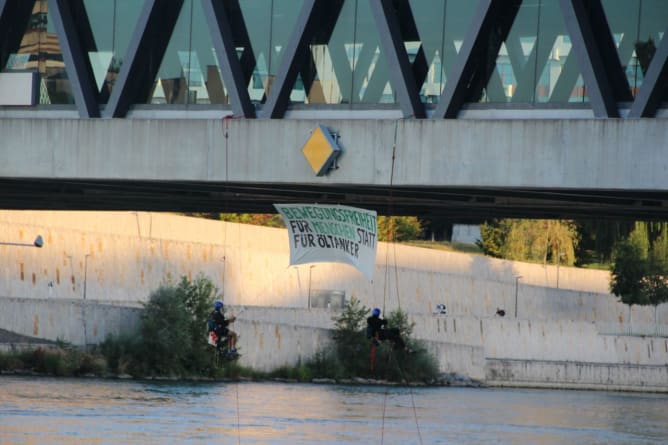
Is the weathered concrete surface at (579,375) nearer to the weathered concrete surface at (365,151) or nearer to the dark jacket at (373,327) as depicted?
the dark jacket at (373,327)

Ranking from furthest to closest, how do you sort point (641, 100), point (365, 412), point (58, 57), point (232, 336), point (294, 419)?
point (365, 412) → point (294, 419) → point (232, 336) → point (58, 57) → point (641, 100)

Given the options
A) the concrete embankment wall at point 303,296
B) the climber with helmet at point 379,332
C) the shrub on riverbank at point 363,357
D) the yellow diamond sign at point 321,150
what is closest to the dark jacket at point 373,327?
the climber with helmet at point 379,332

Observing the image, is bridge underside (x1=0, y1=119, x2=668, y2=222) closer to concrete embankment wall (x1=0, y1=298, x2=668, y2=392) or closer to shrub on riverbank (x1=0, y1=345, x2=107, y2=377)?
shrub on riverbank (x1=0, y1=345, x2=107, y2=377)

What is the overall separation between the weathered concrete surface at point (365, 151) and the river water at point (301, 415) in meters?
22.4

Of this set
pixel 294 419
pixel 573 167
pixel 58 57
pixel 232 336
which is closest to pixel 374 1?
pixel 573 167

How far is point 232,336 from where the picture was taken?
40.1 metres

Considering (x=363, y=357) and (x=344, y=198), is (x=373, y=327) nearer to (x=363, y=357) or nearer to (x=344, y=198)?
(x=344, y=198)

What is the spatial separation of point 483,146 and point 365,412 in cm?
4393

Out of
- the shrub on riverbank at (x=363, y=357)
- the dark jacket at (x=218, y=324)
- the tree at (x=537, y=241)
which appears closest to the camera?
the dark jacket at (x=218, y=324)

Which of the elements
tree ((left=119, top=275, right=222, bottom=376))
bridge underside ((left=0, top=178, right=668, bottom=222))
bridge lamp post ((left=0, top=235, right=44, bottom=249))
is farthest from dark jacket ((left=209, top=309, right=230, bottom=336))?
tree ((left=119, top=275, right=222, bottom=376))

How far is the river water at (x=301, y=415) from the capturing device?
57188 mm

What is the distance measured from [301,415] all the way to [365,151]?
4011 centimetres

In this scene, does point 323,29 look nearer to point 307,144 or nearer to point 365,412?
point 307,144

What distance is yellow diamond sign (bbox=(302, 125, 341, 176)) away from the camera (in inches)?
1120
